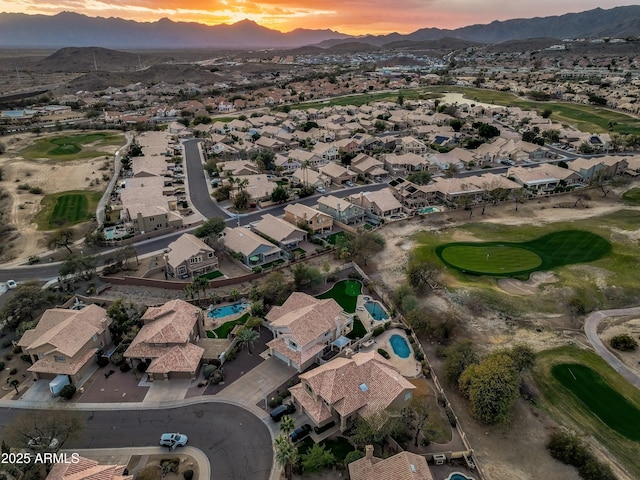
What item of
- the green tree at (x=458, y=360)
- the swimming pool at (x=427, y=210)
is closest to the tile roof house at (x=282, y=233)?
the swimming pool at (x=427, y=210)

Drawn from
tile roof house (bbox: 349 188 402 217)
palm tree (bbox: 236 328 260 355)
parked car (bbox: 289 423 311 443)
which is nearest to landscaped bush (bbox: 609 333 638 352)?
parked car (bbox: 289 423 311 443)

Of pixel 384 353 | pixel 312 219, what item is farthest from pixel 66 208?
pixel 384 353

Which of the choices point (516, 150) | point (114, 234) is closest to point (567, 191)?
point (516, 150)

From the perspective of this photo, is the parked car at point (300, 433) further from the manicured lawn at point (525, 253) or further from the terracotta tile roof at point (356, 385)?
the manicured lawn at point (525, 253)

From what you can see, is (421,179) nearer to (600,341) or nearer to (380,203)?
(380,203)

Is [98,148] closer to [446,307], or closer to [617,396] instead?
[446,307]

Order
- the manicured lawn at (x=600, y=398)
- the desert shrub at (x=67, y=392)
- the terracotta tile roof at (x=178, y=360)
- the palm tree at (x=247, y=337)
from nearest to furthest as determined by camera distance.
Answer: the manicured lawn at (x=600, y=398) < the desert shrub at (x=67, y=392) < the terracotta tile roof at (x=178, y=360) < the palm tree at (x=247, y=337)
